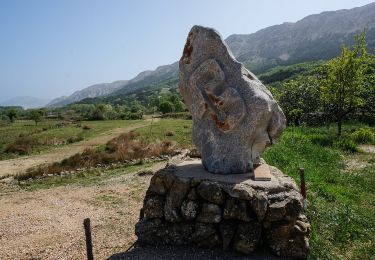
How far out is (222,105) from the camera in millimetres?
10320

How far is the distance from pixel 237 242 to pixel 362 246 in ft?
10.5

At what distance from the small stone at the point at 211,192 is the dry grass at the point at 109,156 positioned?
13.6 metres

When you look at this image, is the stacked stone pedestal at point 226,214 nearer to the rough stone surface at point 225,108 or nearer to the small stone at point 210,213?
the small stone at point 210,213

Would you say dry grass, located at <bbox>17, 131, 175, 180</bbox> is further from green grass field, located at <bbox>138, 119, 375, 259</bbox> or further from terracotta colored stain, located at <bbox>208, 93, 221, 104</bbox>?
terracotta colored stain, located at <bbox>208, 93, 221, 104</bbox>

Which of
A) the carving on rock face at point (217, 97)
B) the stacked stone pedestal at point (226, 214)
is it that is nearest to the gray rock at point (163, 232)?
the stacked stone pedestal at point (226, 214)

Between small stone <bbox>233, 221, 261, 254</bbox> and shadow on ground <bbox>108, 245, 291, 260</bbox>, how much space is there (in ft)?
0.57

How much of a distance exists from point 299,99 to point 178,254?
2758cm

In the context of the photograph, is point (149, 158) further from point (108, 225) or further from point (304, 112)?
point (304, 112)

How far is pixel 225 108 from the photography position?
10.3 meters

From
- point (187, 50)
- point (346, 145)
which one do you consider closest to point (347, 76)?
point (346, 145)

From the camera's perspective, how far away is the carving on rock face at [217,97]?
10.1m

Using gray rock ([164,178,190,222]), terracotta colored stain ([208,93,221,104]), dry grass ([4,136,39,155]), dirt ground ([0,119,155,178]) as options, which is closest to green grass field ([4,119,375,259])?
gray rock ([164,178,190,222])

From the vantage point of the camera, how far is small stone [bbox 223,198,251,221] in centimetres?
885

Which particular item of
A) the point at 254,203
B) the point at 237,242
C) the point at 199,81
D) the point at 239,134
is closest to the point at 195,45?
the point at 199,81
